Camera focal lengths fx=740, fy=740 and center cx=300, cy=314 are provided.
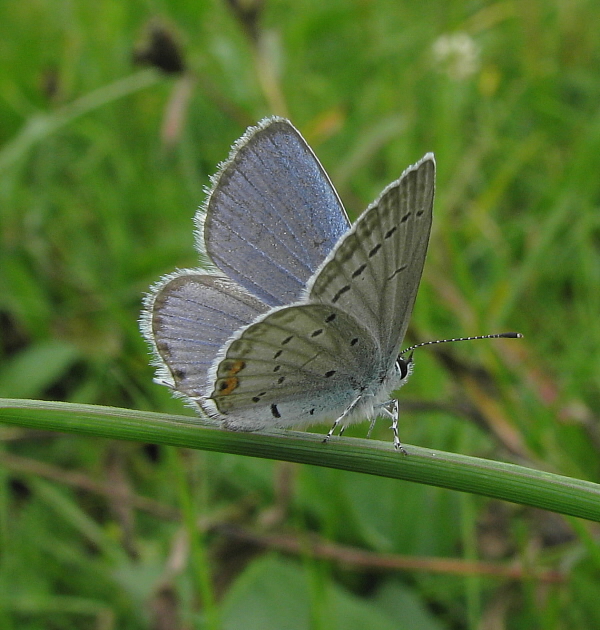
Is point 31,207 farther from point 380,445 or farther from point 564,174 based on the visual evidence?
point 380,445

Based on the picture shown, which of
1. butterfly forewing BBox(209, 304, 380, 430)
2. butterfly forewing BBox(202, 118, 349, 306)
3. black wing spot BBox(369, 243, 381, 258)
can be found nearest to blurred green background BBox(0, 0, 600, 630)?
butterfly forewing BBox(209, 304, 380, 430)

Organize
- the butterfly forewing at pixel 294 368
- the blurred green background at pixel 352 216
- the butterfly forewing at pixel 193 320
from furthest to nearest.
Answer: the blurred green background at pixel 352 216
the butterfly forewing at pixel 193 320
the butterfly forewing at pixel 294 368

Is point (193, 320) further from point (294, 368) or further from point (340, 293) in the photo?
point (340, 293)

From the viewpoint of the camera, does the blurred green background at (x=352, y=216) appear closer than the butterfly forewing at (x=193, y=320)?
No

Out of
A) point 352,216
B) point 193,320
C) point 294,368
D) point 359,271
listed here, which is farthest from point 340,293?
point 352,216

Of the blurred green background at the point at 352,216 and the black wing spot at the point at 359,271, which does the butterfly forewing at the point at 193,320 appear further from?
the black wing spot at the point at 359,271

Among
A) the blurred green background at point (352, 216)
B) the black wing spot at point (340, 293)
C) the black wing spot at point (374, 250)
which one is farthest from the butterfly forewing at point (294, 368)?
the blurred green background at point (352, 216)
